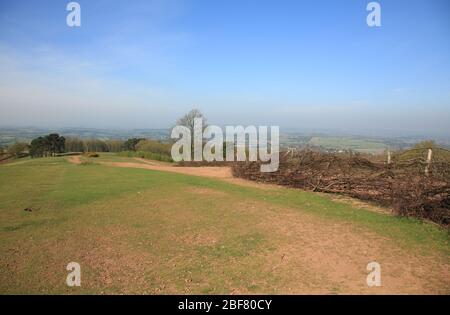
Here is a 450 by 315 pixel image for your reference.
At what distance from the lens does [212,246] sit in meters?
6.56

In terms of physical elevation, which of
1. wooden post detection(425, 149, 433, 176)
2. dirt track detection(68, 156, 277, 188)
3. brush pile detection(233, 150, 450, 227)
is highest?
wooden post detection(425, 149, 433, 176)

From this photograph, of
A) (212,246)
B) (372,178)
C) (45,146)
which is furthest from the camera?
(45,146)

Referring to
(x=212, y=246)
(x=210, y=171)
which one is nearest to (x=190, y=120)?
(x=210, y=171)

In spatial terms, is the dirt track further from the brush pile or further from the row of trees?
the row of trees

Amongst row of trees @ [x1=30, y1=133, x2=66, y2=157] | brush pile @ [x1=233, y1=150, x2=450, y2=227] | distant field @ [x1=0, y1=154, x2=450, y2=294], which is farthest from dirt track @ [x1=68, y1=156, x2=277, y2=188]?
row of trees @ [x1=30, y1=133, x2=66, y2=157]

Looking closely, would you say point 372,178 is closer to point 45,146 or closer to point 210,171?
point 210,171

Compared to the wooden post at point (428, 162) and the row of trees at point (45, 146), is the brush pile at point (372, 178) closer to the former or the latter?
the wooden post at point (428, 162)

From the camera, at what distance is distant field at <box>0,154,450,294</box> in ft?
16.1

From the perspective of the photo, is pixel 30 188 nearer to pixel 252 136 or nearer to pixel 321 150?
pixel 321 150

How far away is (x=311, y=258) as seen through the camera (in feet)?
19.4

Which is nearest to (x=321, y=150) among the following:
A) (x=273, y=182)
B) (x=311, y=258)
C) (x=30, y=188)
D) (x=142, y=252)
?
(x=273, y=182)

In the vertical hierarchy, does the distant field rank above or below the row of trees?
below

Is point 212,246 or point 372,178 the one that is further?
point 372,178
